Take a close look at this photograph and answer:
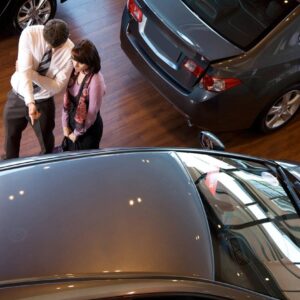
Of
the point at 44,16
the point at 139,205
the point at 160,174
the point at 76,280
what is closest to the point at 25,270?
the point at 76,280

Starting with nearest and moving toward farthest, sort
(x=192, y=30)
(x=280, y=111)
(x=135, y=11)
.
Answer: (x=192, y=30)
(x=135, y=11)
(x=280, y=111)

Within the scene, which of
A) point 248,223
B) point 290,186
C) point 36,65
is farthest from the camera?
point 36,65

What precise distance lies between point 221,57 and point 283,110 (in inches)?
38.7

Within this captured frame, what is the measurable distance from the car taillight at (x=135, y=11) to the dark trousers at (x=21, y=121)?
1.23 meters

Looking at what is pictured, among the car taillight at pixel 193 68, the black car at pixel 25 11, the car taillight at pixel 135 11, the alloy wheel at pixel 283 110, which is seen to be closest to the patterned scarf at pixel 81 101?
the car taillight at pixel 193 68

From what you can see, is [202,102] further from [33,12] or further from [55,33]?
[33,12]

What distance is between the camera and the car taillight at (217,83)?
385 centimetres

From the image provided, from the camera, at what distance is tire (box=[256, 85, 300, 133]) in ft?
14.1

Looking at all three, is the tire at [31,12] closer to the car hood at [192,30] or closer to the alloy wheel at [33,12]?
the alloy wheel at [33,12]

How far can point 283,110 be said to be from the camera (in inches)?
177

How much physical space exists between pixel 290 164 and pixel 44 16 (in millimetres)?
3132

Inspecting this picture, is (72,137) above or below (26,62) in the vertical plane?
below

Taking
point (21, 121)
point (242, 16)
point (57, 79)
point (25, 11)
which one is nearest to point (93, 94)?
point (57, 79)

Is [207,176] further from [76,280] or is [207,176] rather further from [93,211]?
[76,280]
